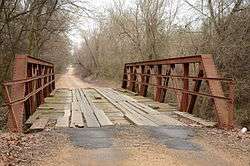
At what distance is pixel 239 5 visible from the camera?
14.7m

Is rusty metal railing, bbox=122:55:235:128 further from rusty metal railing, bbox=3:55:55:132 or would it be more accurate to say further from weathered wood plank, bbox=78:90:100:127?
rusty metal railing, bbox=3:55:55:132

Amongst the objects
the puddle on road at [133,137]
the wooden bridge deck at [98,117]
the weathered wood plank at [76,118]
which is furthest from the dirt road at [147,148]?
the wooden bridge deck at [98,117]

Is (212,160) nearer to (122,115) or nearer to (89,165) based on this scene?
(89,165)

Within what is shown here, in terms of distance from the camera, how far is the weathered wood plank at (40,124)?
22.4 feet

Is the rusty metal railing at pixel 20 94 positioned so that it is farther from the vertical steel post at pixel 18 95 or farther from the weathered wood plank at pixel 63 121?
the weathered wood plank at pixel 63 121

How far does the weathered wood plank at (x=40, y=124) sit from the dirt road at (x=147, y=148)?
21.1 inches

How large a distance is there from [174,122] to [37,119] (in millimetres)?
2827

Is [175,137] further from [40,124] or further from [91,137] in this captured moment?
[40,124]

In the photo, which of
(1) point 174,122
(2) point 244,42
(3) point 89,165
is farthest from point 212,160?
(2) point 244,42

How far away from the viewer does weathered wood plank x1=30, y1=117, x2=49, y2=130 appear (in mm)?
6818

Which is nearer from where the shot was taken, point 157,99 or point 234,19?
point 157,99

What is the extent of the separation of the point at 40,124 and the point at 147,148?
8.19ft

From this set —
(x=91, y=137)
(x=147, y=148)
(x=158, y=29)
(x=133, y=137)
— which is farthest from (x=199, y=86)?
(x=158, y=29)

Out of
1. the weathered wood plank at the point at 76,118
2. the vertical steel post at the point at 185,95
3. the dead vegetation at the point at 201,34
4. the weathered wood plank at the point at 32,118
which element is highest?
the dead vegetation at the point at 201,34
